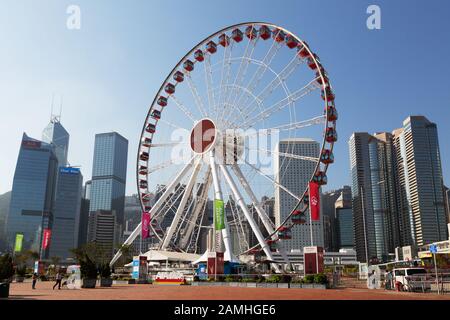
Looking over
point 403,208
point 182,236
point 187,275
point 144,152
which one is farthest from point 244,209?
point 403,208

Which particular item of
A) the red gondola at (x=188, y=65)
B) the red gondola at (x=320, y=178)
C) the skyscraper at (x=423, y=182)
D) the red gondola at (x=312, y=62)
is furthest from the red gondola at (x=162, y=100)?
the skyscraper at (x=423, y=182)

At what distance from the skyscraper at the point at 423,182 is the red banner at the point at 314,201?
15689cm

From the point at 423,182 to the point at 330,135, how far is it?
15987 cm

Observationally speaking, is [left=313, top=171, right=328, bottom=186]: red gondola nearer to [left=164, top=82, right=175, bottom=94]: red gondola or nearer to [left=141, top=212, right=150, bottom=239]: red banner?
[left=141, top=212, right=150, bottom=239]: red banner

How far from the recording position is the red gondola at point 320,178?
43.6 meters

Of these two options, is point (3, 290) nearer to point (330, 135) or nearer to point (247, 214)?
point (247, 214)

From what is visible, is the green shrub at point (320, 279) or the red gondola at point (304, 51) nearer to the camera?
the green shrub at point (320, 279)

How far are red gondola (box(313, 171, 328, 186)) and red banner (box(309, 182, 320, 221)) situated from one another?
0.92m

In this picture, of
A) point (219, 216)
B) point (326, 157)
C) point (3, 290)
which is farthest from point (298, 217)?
point (3, 290)

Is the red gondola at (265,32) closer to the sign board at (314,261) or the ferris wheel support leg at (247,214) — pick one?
the ferris wheel support leg at (247,214)

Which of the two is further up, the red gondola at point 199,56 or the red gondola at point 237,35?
the red gondola at point 237,35

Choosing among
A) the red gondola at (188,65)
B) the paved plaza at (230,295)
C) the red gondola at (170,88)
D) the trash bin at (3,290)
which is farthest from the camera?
the red gondola at (170,88)

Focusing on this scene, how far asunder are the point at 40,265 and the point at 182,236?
19.7 metres

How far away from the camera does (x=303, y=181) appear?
586 ft
